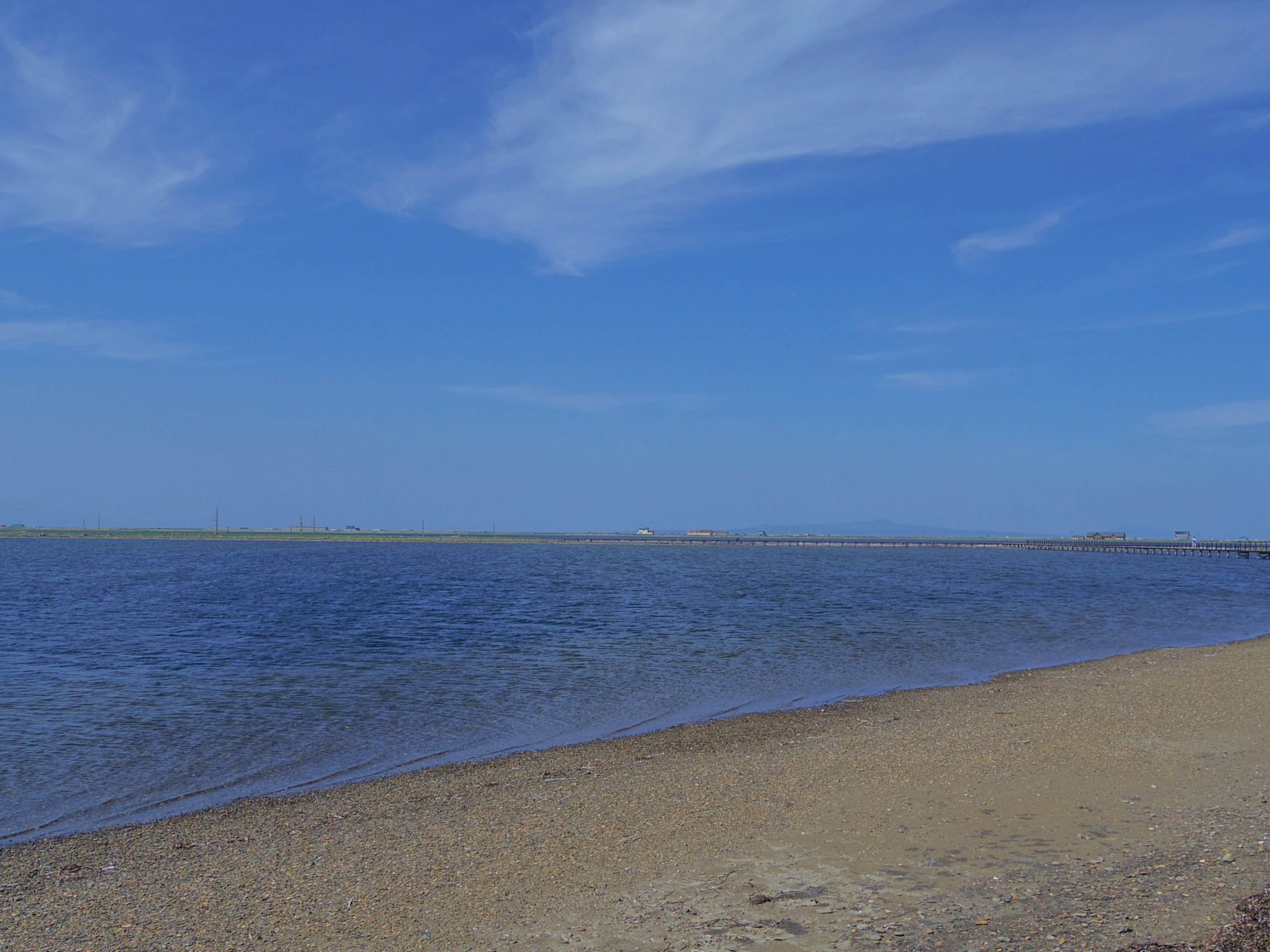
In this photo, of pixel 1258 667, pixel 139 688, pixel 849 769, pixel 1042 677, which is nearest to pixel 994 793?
pixel 849 769

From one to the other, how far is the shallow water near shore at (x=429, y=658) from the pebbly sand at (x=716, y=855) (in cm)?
225

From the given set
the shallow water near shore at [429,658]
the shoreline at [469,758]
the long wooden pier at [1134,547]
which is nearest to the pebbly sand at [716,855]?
the shoreline at [469,758]

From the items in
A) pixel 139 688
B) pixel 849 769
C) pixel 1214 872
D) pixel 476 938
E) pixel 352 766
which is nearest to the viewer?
pixel 476 938

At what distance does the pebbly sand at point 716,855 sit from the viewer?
7.16 meters

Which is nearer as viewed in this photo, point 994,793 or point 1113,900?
point 1113,900

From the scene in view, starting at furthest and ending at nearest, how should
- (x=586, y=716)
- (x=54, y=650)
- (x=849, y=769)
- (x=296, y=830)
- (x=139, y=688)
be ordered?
(x=54, y=650), (x=139, y=688), (x=586, y=716), (x=849, y=769), (x=296, y=830)

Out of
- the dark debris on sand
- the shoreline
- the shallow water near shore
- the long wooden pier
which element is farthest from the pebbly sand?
the long wooden pier

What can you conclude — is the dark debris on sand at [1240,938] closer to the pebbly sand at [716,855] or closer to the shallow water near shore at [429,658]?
the pebbly sand at [716,855]

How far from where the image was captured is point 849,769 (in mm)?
12414

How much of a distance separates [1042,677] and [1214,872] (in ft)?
49.5

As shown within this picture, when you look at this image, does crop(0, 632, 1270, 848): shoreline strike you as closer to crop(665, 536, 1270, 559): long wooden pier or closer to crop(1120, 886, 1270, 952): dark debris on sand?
crop(1120, 886, 1270, 952): dark debris on sand

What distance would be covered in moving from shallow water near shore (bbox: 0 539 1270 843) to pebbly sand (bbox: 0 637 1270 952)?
225 cm

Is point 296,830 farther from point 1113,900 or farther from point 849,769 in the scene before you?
point 1113,900

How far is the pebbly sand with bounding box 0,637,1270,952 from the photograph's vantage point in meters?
7.16
